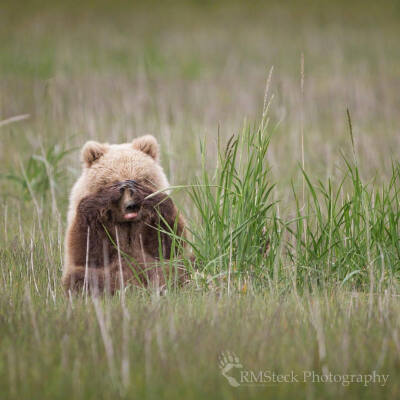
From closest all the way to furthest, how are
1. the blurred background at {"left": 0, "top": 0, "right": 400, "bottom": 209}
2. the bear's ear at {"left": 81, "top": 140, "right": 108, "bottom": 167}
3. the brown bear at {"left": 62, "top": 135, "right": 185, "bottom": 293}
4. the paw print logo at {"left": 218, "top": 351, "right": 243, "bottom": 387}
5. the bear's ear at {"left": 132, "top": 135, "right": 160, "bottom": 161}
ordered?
the paw print logo at {"left": 218, "top": 351, "right": 243, "bottom": 387}
the brown bear at {"left": 62, "top": 135, "right": 185, "bottom": 293}
the bear's ear at {"left": 81, "top": 140, "right": 108, "bottom": 167}
the bear's ear at {"left": 132, "top": 135, "right": 160, "bottom": 161}
the blurred background at {"left": 0, "top": 0, "right": 400, "bottom": 209}

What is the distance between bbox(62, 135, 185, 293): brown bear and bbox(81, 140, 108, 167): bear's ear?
0.22 metres

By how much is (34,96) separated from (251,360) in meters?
9.50

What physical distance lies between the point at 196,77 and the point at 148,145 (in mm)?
8688

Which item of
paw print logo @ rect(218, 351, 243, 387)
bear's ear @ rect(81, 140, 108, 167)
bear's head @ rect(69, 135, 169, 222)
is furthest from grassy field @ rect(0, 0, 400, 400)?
bear's ear @ rect(81, 140, 108, 167)

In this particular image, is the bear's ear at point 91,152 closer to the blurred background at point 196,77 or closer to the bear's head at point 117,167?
the bear's head at point 117,167

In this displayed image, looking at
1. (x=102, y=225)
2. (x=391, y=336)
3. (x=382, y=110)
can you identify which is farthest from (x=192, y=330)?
(x=382, y=110)

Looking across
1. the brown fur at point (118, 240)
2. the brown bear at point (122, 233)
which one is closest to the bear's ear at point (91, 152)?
the brown bear at point (122, 233)

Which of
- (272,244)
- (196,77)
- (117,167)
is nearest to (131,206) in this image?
(117,167)

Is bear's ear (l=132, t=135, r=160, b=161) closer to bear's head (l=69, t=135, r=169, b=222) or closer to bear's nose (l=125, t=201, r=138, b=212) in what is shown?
bear's head (l=69, t=135, r=169, b=222)

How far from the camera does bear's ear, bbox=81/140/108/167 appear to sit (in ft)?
13.7

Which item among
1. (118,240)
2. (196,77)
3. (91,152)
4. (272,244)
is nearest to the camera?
(118,240)

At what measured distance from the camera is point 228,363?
2512 millimetres

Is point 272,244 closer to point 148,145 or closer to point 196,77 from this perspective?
point 148,145

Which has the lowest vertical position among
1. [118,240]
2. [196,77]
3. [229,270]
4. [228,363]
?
[228,363]
